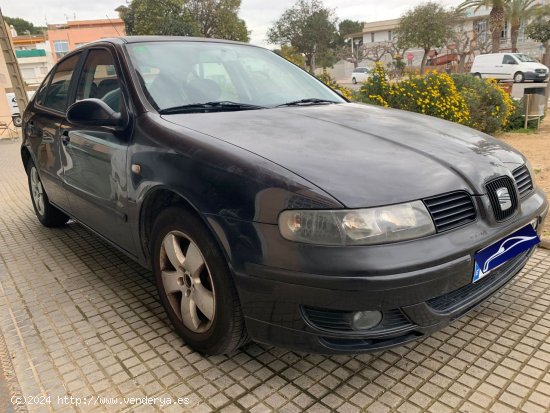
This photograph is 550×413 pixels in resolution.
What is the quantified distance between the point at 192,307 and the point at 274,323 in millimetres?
583

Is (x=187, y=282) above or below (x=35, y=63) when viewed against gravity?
below

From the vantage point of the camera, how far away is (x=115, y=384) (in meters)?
2.22

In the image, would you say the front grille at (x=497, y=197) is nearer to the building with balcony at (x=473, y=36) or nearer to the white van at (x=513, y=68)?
the white van at (x=513, y=68)

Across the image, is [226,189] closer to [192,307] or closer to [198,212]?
[198,212]

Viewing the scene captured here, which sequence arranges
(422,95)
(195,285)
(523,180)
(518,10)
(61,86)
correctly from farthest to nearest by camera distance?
1. (518,10)
2. (422,95)
3. (61,86)
4. (523,180)
5. (195,285)

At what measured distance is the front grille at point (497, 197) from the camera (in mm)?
2139

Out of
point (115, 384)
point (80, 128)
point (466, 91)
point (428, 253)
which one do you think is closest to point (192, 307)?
point (115, 384)

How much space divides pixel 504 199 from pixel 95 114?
2.27 meters

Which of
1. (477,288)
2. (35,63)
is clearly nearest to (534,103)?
(477,288)

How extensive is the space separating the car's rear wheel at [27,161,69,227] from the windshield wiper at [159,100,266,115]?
242cm

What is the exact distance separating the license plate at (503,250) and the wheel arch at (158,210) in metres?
1.12

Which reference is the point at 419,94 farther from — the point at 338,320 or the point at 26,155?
the point at 338,320

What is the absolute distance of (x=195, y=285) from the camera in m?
2.25

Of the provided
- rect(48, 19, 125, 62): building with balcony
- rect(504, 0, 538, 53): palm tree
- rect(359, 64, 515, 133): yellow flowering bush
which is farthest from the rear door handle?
rect(48, 19, 125, 62): building with balcony
